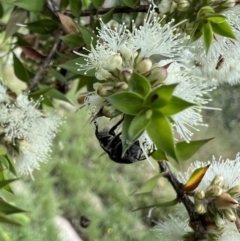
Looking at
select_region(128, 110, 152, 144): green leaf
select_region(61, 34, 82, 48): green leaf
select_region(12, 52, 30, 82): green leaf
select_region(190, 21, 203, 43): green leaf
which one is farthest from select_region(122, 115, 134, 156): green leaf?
select_region(12, 52, 30, 82): green leaf

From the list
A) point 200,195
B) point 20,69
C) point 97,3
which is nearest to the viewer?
point 200,195

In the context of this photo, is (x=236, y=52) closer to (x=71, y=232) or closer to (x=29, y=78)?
(x=29, y=78)

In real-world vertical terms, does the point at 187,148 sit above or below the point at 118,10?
below

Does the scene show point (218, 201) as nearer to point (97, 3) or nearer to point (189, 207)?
point (189, 207)

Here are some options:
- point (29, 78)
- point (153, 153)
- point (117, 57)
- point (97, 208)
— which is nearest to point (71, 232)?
point (97, 208)

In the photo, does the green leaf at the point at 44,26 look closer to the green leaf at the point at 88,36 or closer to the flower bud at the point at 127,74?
the green leaf at the point at 88,36

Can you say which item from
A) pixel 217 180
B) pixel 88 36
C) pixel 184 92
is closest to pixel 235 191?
pixel 217 180

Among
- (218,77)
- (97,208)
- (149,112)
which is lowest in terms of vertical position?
(97,208)

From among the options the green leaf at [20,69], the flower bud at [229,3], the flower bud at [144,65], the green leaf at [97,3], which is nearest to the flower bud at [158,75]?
the flower bud at [144,65]
